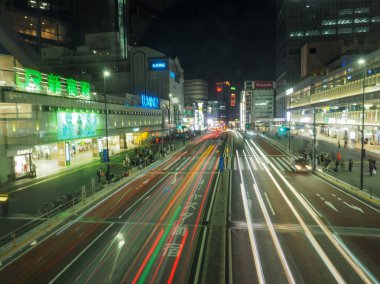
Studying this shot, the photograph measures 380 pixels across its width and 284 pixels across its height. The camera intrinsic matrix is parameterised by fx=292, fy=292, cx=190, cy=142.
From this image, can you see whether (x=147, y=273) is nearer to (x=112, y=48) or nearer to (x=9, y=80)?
(x=9, y=80)

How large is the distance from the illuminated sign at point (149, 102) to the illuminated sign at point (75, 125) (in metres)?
27.7

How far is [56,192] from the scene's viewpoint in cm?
2539

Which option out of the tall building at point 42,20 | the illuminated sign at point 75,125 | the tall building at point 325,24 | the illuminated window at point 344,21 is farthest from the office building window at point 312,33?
the illuminated sign at point 75,125

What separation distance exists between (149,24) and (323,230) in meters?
142

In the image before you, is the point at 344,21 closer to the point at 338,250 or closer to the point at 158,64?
the point at 158,64

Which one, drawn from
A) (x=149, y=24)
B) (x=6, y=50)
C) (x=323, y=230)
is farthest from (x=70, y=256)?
(x=149, y=24)

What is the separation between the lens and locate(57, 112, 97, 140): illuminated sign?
37.3m

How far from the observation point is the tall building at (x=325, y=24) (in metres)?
128

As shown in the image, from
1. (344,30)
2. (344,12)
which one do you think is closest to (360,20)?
(344,30)

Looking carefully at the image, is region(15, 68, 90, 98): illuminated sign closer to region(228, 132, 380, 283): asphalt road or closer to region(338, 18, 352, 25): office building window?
region(228, 132, 380, 283): asphalt road

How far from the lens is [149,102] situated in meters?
78.2

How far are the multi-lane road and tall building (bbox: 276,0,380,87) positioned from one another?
4935 inches

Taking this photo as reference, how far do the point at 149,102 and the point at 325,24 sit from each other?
101 metres

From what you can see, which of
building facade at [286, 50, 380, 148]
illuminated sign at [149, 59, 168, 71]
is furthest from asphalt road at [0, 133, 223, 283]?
illuminated sign at [149, 59, 168, 71]
